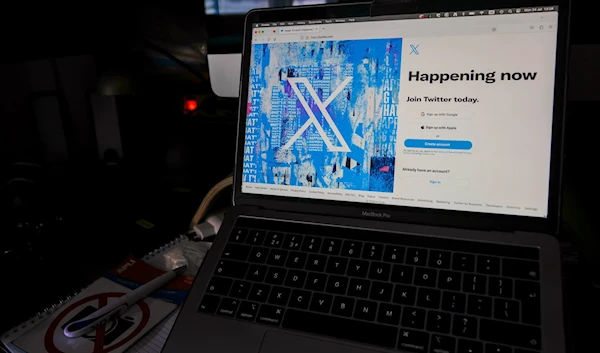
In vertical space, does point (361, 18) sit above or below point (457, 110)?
above

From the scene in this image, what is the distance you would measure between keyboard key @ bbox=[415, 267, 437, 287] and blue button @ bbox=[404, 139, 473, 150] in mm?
155

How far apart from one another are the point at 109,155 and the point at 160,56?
1.17 ft

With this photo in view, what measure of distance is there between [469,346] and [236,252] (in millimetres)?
296

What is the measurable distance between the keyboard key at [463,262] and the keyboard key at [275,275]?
0.66ft

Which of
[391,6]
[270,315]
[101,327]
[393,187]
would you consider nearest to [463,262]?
[393,187]

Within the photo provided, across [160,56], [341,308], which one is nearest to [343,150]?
[341,308]

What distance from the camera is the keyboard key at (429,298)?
0.45 m

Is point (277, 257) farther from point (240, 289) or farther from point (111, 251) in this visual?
point (111, 251)

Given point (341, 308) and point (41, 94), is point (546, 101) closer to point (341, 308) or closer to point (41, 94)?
point (341, 308)

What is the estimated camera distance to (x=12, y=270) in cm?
62

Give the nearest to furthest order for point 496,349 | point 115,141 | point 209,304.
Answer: point 496,349
point 209,304
point 115,141

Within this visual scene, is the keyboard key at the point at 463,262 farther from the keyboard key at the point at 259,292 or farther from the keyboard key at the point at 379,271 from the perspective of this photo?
the keyboard key at the point at 259,292

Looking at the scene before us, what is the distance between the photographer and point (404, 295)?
0.46 meters

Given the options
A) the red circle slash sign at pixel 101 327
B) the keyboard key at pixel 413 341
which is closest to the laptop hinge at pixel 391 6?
the keyboard key at pixel 413 341
